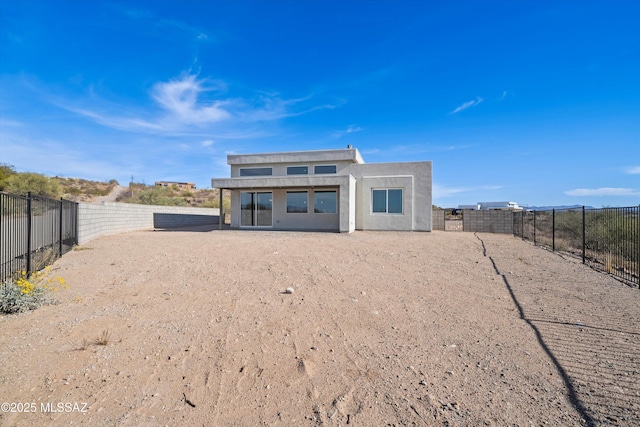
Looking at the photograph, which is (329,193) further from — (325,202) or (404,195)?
(404,195)

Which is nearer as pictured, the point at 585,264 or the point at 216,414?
the point at 216,414

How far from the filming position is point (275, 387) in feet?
9.41

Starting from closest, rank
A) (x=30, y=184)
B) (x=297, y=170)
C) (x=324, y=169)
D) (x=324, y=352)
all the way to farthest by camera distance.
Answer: (x=324, y=352)
(x=324, y=169)
(x=297, y=170)
(x=30, y=184)

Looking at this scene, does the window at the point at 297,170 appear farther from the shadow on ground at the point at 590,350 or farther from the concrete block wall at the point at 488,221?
the shadow on ground at the point at 590,350

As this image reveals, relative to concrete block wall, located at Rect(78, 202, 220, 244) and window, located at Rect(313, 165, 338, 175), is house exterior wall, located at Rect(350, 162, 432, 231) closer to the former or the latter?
window, located at Rect(313, 165, 338, 175)

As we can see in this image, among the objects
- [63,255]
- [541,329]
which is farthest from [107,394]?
[63,255]

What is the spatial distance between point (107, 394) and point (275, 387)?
1467 millimetres

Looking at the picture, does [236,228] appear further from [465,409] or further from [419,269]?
[465,409]

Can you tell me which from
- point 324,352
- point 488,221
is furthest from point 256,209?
point 324,352

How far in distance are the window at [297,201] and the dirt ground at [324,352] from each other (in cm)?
1210

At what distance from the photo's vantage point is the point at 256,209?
63.9 feet

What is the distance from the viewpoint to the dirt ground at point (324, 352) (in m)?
2.57

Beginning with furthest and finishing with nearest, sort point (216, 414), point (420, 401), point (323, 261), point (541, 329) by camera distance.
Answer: point (323, 261)
point (541, 329)
point (420, 401)
point (216, 414)

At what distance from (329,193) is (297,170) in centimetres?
300
